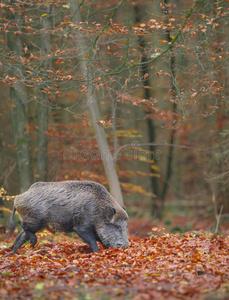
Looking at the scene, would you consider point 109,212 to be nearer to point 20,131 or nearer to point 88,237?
point 88,237

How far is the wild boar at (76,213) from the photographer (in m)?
8.57

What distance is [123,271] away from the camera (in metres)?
6.51

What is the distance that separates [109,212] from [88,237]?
69cm

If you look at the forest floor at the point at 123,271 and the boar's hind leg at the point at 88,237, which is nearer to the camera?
the forest floor at the point at 123,271

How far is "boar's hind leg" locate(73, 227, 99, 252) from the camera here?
27.8 feet

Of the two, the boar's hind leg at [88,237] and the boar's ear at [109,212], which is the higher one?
the boar's ear at [109,212]

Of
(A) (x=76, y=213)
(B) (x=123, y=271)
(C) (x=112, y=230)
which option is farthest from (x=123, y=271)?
(A) (x=76, y=213)

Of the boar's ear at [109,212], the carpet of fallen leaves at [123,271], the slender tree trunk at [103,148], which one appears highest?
the slender tree trunk at [103,148]

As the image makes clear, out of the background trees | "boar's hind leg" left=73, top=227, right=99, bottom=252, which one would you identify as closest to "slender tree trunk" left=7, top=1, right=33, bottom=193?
the background trees

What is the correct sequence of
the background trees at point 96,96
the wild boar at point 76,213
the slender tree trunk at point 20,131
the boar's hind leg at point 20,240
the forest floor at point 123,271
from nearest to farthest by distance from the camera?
the forest floor at point 123,271
the wild boar at point 76,213
the boar's hind leg at point 20,240
the background trees at point 96,96
the slender tree trunk at point 20,131

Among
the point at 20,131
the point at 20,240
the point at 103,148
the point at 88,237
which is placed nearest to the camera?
the point at 88,237

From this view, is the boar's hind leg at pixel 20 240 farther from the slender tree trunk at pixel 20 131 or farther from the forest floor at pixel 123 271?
the slender tree trunk at pixel 20 131

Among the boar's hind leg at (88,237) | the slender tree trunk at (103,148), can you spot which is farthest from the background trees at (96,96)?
the boar's hind leg at (88,237)

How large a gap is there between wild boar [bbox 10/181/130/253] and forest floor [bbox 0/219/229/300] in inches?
12.4
